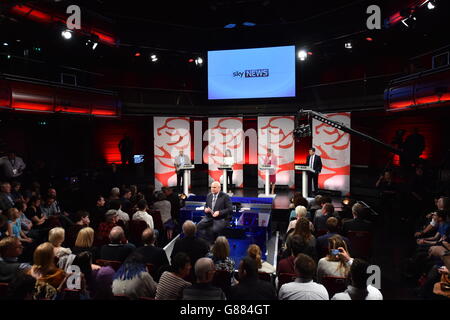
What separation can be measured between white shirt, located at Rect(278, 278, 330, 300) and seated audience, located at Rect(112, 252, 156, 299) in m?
1.22

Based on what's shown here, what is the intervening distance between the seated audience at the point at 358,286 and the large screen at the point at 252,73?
9556 mm

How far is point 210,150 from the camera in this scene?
12.3 m

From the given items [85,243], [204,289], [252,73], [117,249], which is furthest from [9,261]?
[252,73]

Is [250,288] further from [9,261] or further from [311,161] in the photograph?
[311,161]

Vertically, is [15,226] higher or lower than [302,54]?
lower

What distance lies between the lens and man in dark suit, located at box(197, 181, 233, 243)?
5852 mm

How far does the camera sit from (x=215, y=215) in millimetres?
5789

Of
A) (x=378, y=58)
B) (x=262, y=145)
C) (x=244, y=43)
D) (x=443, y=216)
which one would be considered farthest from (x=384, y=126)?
(x=443, y=216)

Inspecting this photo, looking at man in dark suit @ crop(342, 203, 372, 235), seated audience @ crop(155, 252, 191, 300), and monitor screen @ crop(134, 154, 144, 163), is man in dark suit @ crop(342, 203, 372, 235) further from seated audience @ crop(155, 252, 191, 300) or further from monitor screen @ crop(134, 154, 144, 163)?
monitor screen @ crop(134, 154, 144, 163)

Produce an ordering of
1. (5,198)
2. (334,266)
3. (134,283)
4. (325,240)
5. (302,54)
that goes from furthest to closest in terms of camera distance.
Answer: (302,54), (5,198), (325,240), (334,266), (134,283)

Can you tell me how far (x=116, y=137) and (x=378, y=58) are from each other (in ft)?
32.9

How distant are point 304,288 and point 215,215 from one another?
10.1 ft
